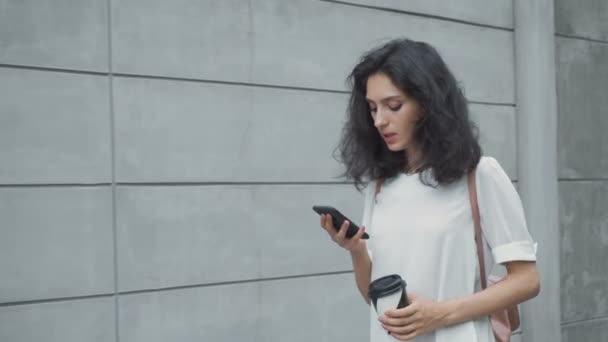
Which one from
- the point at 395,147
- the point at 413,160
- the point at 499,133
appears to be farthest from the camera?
the point at 499,133

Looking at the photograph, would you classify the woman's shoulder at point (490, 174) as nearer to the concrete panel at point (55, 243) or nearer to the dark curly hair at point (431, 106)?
the dark curly hair at point (431, 106)

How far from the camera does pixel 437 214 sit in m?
2.35

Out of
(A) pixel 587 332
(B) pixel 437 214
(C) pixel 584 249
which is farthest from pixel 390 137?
(A) pixel 587 332

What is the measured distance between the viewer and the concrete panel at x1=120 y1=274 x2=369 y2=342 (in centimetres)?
454

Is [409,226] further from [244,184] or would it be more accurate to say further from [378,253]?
[244,184]

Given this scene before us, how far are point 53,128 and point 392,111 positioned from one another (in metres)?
2.38

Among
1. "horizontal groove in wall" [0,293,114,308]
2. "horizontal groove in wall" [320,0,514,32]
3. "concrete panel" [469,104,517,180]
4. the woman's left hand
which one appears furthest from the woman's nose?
"concrete panel" [469,104,517,180]

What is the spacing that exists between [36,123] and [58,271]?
78 cm

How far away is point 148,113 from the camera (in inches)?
178

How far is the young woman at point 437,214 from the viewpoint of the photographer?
7.51 ft

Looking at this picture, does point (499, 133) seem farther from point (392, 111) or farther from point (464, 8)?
point (392, 111)

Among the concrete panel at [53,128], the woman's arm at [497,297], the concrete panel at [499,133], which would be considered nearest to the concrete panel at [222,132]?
the concrete panel at [53,128]

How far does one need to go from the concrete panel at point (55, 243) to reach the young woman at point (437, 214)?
2258 mm

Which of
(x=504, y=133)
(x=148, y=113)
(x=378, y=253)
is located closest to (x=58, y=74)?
(x=148, y=113)
